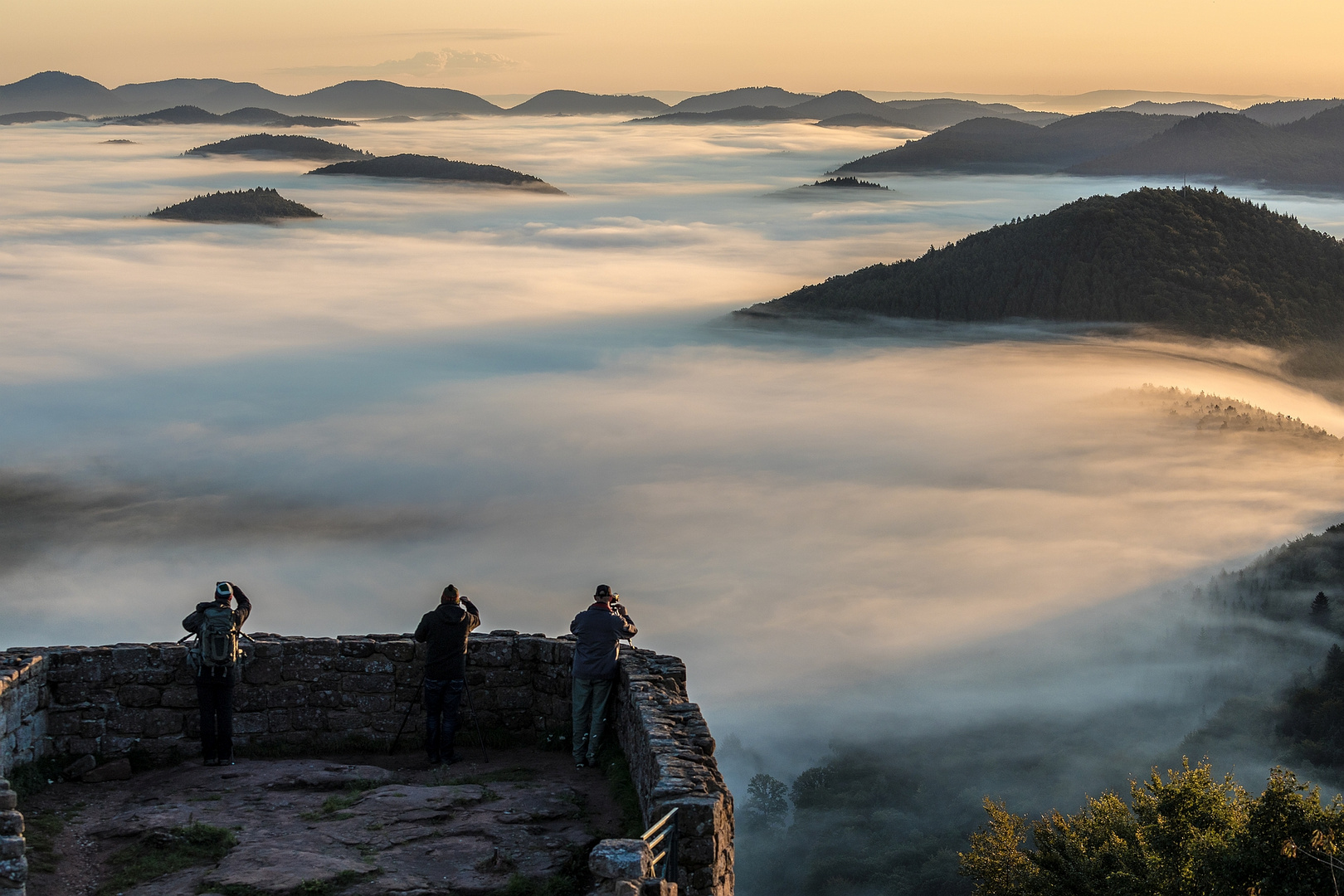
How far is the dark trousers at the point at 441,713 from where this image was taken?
13188 mm

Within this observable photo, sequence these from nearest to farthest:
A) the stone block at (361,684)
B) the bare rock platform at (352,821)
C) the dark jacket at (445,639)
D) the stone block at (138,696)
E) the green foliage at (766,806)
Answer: the bare rock platform at (352,821) < the dark jacket at (445,639) < the stone block at (138,696) < the stone block at (361,684) < the green foliage at (766,806)

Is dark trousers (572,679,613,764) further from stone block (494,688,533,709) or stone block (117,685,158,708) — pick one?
stone block (117,685,158,708)

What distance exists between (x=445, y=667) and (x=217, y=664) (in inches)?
90.4

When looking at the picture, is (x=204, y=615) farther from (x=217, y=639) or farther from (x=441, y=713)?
(x=441, y=713)

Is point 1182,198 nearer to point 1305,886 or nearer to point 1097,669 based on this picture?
point 1097,669

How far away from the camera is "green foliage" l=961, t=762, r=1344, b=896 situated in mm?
22625

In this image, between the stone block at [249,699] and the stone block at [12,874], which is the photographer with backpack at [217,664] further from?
the stone block at [12,874]

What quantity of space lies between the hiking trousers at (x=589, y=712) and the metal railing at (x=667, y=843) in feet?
10.2

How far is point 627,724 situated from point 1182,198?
194 m

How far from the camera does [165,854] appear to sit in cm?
1051

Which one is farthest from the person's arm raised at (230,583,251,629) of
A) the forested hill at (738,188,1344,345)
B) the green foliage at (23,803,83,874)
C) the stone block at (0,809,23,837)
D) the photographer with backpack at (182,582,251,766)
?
the forested hill at (738,188,1344,345)

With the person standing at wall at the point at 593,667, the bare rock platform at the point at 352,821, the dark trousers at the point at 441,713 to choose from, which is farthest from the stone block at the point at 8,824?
the person standing at wall at the point at 593,667

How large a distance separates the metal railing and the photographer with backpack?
17.1 ft

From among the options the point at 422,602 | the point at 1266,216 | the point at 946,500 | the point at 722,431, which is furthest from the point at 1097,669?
the point at 1266,216
